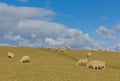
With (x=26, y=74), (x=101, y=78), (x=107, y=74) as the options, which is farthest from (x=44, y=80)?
(x=107, y=74)

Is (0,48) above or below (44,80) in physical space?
above

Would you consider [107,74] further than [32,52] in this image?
No

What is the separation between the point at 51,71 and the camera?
39562 millimetres

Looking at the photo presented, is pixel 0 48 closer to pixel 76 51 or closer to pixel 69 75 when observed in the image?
pixel 76 51

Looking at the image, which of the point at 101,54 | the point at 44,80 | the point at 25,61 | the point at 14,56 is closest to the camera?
the point at 44,80

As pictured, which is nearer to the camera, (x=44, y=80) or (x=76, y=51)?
(x=44, y=80)

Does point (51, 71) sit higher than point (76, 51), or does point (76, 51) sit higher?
point (76, 51)

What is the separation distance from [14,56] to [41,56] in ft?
19.8

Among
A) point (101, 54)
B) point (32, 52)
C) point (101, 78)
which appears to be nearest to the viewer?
point (101, 78)

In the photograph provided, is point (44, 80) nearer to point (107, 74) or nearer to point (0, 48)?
point (107, 74)

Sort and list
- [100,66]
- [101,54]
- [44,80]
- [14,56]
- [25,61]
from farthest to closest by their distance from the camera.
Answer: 1. [101,54]
2. [14,56]
3. [25,61]
4. [100,66]
5. [44,80]

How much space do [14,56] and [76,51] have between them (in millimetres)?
21990

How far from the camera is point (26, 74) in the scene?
36.9 metres

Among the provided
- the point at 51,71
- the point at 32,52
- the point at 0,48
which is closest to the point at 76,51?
the point at 32,52
